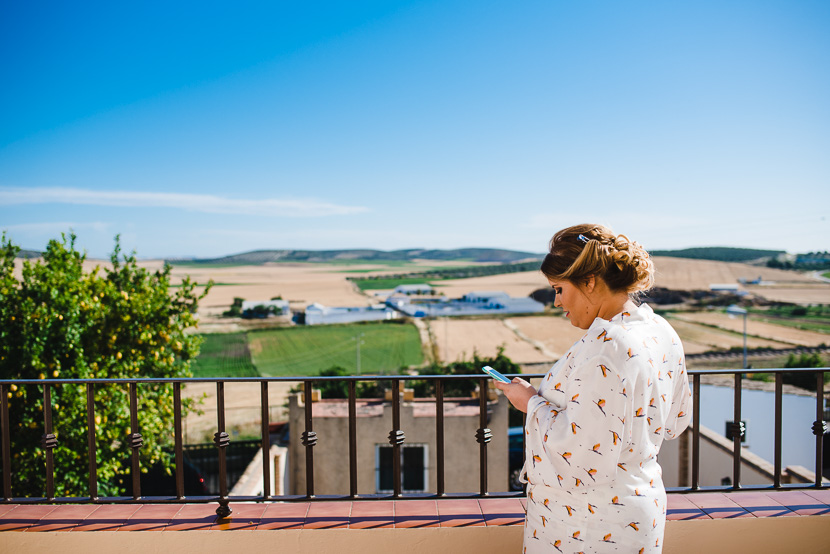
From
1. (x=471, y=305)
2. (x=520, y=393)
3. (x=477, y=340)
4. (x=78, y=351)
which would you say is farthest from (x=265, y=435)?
(x=471, y=305)

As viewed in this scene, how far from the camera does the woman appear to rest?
0.98 m

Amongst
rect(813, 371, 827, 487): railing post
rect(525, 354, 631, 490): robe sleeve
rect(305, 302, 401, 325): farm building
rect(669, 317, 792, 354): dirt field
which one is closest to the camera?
rect(525, 354, 631, 490): robe sleeve

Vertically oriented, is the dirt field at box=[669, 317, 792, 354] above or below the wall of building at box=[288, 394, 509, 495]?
below

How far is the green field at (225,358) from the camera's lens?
4541 cm

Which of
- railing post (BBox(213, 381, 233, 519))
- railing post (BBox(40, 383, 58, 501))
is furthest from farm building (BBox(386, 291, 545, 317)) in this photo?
railing post (BBox(40, 383, 58, 501))

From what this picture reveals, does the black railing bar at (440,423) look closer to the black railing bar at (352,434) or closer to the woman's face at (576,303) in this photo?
the black railing bar at (352,434)

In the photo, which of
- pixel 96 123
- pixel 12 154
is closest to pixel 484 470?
pixel 12 154

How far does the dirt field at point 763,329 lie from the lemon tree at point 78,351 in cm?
5716

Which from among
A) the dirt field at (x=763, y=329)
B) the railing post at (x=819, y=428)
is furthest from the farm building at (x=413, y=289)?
the railing post at (x=819, y=428)

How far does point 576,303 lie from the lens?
3.71 feet

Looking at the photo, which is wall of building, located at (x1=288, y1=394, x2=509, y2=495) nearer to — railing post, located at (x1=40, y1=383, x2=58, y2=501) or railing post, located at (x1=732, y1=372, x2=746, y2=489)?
railing post, located at (x1=40, y1=383, x2=58, y2=501)

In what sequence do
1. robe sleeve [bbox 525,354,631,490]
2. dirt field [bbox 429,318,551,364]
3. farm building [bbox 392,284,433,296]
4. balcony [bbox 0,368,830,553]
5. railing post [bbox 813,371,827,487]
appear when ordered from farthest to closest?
farm building [bbox 392,284,433,296], dirt field [bbox 429,318,551,364], railing post [bbox 813,371,827,487], balcony [bbox 0,368,830,553], robe sleeve [bbox 525,354,631,490]

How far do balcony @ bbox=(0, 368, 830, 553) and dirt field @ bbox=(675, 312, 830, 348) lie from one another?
2308 inches

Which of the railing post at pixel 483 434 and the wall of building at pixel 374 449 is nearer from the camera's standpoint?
the railing post at pixel 483 434
